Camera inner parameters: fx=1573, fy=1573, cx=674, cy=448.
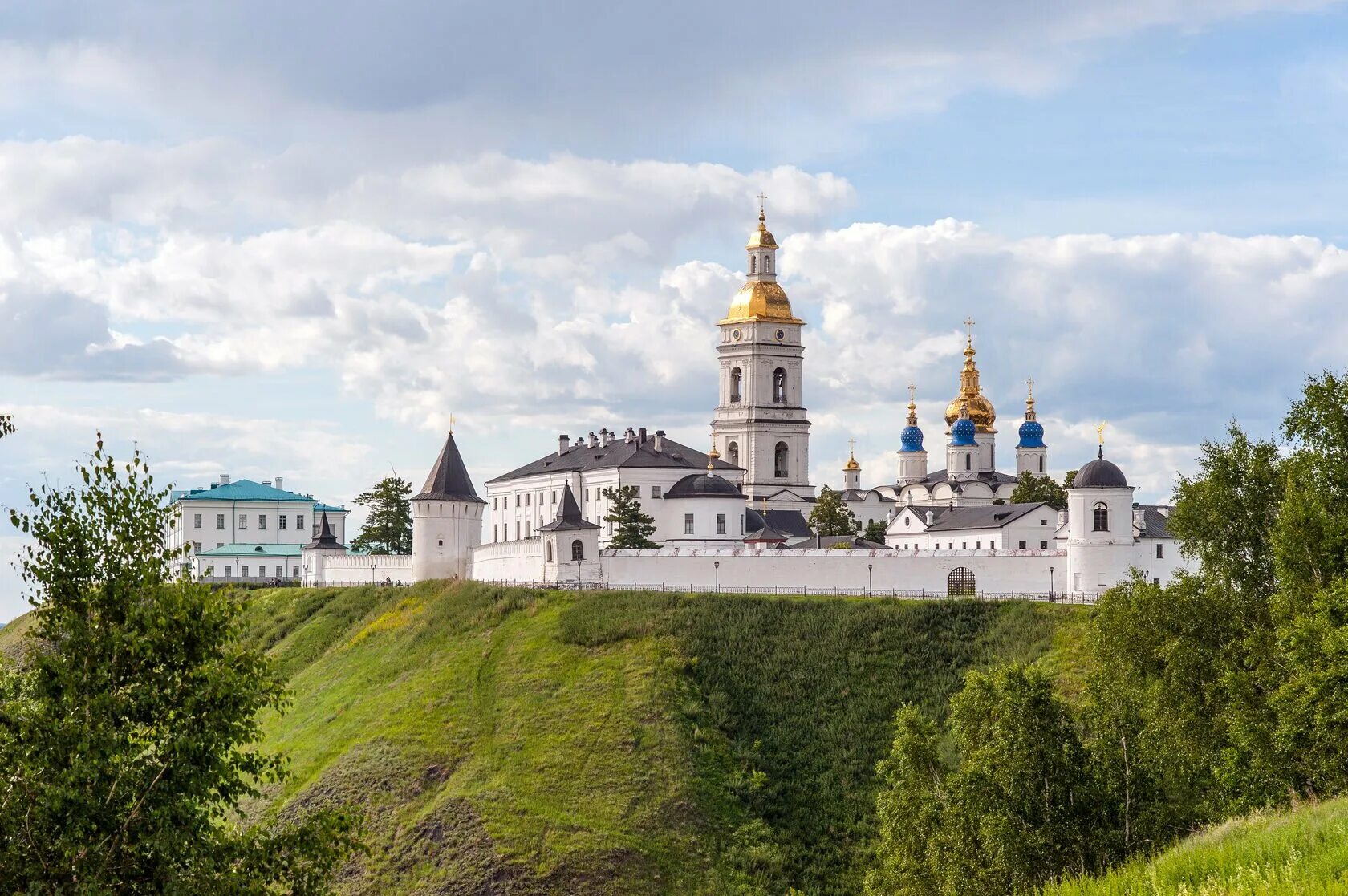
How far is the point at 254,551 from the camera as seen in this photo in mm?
100562

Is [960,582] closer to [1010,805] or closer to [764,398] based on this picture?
[1010,805]

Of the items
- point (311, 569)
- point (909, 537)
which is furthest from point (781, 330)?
point (311, 569)

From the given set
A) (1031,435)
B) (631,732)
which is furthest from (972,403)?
(631,732)

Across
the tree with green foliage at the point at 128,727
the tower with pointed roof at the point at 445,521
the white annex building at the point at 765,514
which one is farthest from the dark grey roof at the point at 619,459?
the tree with green foliage at the point at 128,727

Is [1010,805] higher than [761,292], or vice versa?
[761,292]

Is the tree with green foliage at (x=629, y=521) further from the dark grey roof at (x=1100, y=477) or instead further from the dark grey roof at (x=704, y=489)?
the dark grey roof at (x=1100, y=477)

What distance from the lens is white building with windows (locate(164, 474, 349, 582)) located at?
99.8 metres

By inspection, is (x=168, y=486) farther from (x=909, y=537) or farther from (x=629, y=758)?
(x=909, y=537)

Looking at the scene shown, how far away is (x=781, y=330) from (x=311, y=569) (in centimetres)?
3058

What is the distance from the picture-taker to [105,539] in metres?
17.6

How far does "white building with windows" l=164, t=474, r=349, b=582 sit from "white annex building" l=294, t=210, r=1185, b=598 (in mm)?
5554

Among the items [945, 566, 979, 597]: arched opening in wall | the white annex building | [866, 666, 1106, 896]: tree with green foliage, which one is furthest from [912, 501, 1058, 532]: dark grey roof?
[866, 666, 1106, 896]: tree with green foliage

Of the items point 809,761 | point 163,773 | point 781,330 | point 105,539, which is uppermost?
point 781,330

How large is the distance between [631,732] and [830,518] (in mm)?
41208
